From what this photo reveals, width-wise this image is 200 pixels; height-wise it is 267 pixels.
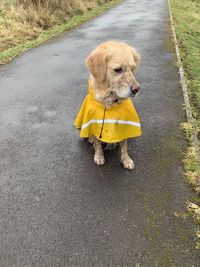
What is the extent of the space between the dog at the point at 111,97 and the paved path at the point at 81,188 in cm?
45

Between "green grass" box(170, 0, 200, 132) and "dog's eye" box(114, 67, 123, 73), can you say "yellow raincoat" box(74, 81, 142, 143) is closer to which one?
"dog's eye" box(114, 67, 123, 73)

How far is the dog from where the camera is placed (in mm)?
3713

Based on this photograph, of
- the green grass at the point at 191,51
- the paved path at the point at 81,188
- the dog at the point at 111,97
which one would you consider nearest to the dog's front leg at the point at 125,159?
the dog at the point at 111,97

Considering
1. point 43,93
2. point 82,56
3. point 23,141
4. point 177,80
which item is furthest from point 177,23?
point 23,141

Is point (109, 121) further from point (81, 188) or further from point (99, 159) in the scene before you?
point (81, 188)

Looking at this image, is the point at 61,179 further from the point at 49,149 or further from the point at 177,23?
the point at 177,23

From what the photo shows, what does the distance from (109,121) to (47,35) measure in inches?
338

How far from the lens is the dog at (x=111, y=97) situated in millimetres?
3713

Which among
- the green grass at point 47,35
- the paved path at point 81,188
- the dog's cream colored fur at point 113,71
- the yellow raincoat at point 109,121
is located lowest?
the green grass at point 47,35

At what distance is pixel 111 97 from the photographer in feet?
12.9

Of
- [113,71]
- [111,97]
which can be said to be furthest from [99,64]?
[111,97]

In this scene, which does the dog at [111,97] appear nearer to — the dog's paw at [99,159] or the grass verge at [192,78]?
the dog's paw at [99,159]

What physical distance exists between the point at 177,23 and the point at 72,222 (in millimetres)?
13422

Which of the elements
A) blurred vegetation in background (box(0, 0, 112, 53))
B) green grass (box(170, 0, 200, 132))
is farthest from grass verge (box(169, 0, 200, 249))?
blurred vegetation in background (box(0, 0, 112, 53))
